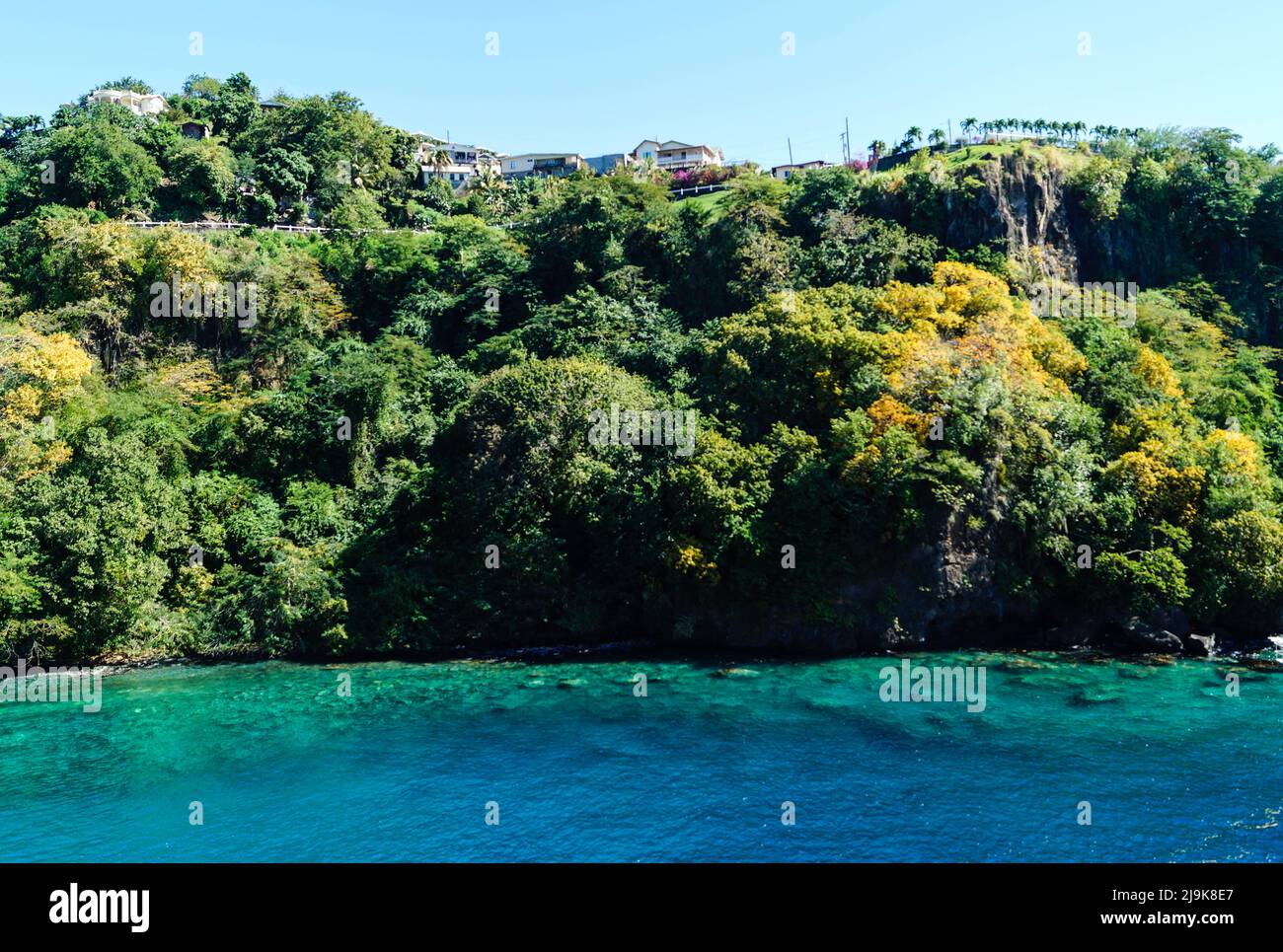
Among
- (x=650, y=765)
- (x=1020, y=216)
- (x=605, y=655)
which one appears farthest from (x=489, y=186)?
(x=650, y=765)

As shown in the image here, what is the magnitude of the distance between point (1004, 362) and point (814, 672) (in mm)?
13544

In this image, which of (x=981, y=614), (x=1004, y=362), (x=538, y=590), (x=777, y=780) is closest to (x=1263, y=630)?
(x=981, y=614)

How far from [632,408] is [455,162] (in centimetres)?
6448

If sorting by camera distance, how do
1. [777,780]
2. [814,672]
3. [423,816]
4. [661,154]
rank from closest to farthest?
[423,816] < [777,780] < [814,672] < [661,154]

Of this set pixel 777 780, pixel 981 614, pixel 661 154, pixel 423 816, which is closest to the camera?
pixel 423 816

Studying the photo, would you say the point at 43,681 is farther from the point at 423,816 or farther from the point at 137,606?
the point at 423,816

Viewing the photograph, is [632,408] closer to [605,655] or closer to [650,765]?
[605,655]

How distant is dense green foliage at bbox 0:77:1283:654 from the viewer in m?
35.7

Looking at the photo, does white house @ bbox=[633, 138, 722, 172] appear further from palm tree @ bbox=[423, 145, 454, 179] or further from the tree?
the tree

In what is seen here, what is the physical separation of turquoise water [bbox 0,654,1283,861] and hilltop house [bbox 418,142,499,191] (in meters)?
45.6

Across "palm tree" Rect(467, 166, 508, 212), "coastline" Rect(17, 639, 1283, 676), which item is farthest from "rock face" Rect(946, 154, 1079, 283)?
"palm tree" Rect(467, 166, 508, 212)

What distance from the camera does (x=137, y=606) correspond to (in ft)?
119

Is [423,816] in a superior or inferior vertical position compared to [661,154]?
inferior

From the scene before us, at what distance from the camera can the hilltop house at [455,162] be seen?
244 ft
